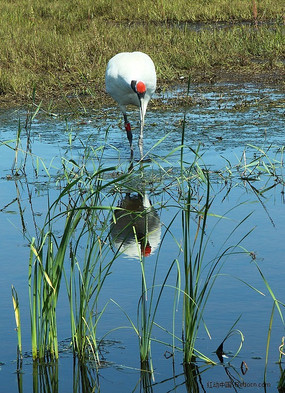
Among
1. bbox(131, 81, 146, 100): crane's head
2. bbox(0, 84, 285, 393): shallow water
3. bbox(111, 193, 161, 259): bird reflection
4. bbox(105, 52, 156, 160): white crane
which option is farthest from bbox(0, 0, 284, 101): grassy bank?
bbox(111, 193, 161, 259): bird reflection

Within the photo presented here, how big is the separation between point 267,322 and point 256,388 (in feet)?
1.84

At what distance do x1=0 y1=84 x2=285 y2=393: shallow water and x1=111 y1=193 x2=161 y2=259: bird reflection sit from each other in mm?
29

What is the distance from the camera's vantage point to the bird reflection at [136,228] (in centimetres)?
487

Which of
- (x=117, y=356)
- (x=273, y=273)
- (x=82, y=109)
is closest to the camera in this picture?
(x=117, y=356)

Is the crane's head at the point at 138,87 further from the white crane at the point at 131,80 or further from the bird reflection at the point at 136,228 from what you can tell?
the bird reflection at the point at 136,228

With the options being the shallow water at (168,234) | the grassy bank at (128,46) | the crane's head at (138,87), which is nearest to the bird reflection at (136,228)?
the shallow water at (168,234)

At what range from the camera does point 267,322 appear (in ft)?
12.6

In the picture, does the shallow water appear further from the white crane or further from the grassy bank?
the grassy bank

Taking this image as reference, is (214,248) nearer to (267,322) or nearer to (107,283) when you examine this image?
(107,283)

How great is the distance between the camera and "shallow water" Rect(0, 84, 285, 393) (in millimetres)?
3533

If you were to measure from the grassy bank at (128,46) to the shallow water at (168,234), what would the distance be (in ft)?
3.78

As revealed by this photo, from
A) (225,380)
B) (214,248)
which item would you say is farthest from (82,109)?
(225,380)

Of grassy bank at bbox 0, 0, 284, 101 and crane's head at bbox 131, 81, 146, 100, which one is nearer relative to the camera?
crane's head at bbox 131, 81, 146, 100

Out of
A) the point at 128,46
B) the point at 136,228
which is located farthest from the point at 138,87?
the point at 128,46
